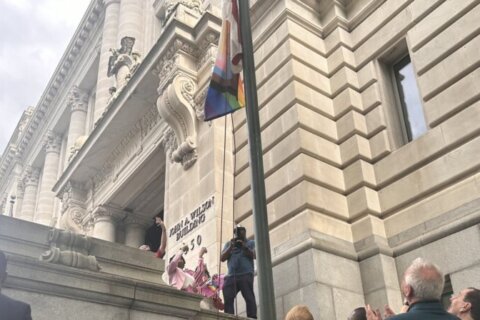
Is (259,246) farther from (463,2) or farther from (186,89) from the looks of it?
(186,89)

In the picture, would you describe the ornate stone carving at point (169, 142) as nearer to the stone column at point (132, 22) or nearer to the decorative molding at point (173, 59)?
the decorative molding at point (173, 59)

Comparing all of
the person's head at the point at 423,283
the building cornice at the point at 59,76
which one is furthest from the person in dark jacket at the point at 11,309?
the building cornice at the point at 59,76

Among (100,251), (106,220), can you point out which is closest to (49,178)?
(106,220)

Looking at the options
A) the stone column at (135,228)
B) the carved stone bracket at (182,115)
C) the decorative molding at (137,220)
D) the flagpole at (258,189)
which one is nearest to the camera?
the flagpole at (258,189)

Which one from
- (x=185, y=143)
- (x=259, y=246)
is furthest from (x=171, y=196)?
(x=259, y=246)

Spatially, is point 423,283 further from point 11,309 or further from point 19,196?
point 19,196

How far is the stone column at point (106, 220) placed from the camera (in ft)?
78.0

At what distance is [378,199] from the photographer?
12289mm

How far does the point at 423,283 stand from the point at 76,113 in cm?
3495

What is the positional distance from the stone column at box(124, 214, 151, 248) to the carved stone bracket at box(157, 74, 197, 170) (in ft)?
27.1

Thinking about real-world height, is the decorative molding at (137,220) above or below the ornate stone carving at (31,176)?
below

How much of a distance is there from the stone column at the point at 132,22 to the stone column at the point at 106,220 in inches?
350

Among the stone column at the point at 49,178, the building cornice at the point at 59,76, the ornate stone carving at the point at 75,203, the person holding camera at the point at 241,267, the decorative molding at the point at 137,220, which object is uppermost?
Result: the building cornice at the point at 59,76

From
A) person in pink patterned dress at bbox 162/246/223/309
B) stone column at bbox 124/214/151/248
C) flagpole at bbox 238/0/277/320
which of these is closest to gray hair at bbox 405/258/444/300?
flagpole at bbox 238/0/277/320
